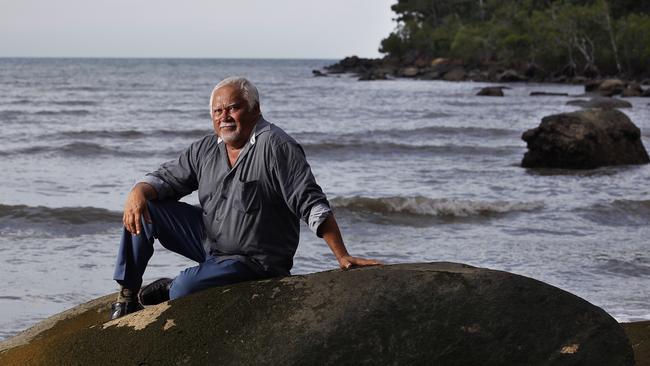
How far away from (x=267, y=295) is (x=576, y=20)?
60.4 m

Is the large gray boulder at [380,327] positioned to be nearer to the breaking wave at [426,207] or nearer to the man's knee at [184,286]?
the man's knee at [184,286]

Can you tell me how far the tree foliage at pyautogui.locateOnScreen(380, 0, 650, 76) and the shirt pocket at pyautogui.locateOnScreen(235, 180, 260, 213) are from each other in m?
55.4

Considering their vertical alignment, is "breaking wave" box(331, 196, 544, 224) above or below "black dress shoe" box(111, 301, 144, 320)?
below

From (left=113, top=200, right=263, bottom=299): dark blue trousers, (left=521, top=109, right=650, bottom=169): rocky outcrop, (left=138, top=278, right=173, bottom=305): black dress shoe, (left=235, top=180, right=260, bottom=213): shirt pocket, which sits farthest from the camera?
(left=521, top=109, right=650, bottom=169): rocky outcrop

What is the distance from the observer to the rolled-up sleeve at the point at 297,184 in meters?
4.07

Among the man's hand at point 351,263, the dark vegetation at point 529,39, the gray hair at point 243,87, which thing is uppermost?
the gray hair at point 243,87

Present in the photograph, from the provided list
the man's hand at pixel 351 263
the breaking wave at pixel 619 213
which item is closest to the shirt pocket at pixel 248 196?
the man's hand at pixel 351 263

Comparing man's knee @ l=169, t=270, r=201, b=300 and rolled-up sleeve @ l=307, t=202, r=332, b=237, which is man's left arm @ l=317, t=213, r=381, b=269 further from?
man's knee @ l=169, t=270, r=201, b=300

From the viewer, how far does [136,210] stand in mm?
4305

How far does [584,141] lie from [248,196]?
41.9 feet

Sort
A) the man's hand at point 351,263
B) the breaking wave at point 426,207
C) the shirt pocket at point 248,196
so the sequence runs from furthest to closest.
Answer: the breaking wave at point 426,207, the shirt pocket at point 248,196, the man's hand at point 351,263

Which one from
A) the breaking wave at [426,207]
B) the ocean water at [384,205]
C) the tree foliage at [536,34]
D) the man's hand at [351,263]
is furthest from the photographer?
the tree foliage at [536,34]

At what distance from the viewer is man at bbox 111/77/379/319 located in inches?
163

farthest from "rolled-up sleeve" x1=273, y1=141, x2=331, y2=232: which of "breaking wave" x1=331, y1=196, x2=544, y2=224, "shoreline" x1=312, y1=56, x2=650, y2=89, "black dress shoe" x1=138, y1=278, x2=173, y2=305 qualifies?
"shoreline" x1=312, y1=56, x2=650, y2=89
